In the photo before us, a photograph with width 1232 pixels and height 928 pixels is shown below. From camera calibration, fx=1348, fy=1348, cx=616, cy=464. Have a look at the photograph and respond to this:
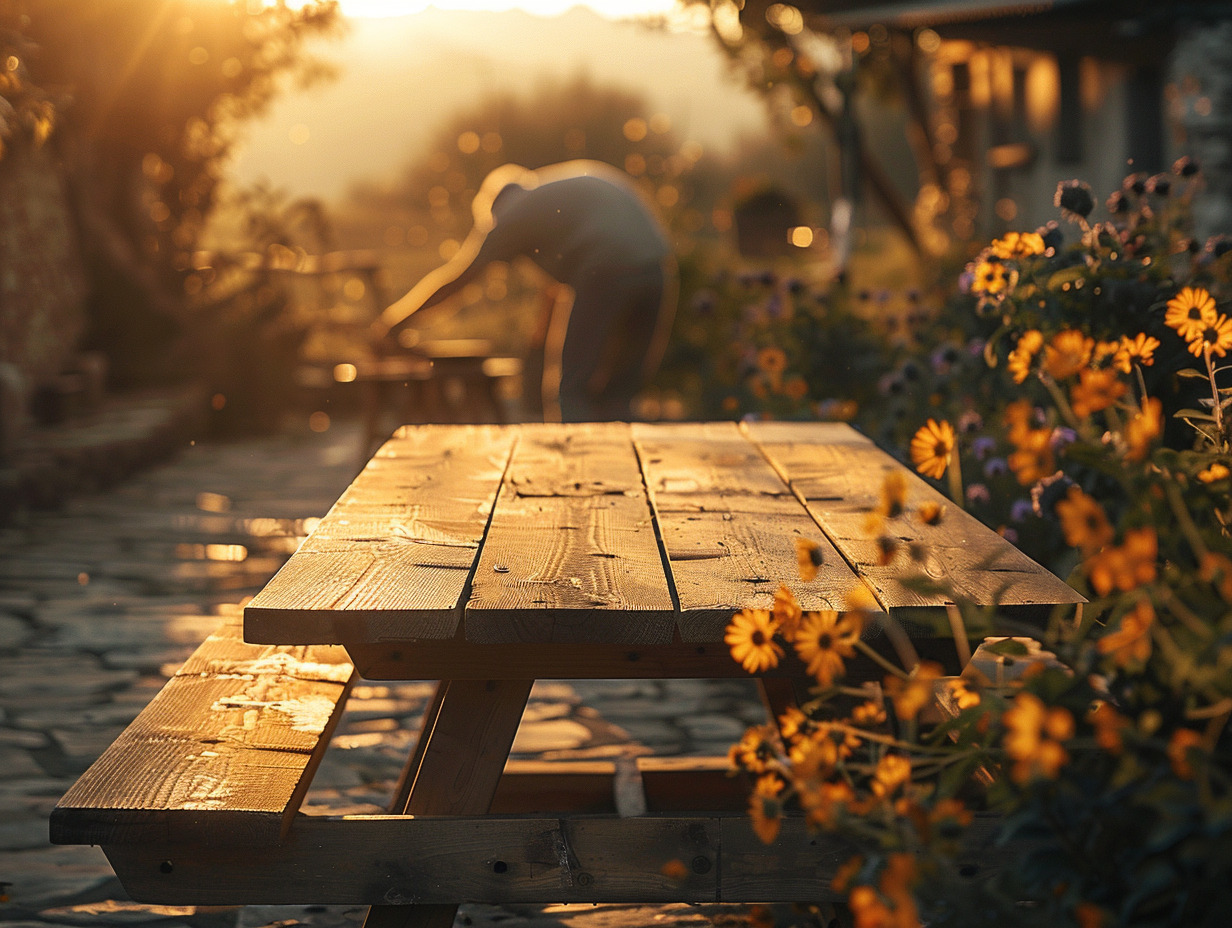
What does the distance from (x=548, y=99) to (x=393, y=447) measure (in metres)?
20.3

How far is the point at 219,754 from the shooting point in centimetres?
191

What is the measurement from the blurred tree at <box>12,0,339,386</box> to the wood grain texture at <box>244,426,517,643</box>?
281 inches

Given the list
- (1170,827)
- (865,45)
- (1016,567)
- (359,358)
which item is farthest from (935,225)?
(1170,827)

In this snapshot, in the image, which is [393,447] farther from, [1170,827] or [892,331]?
[892,331]

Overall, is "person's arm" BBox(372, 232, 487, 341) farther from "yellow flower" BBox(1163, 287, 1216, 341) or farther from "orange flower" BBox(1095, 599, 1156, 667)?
"orange flower" BBox(1095, 599, 1156, 667)

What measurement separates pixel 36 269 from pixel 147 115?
6.58 feet

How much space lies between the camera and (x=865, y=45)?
12.2 metres

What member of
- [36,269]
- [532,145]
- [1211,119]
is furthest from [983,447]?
[532,145]

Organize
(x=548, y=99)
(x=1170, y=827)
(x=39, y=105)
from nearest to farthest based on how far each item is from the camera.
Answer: (x=1170, y=827)
(x=39, y=105)
(x=548, y=99)

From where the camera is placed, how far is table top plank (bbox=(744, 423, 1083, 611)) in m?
1.67

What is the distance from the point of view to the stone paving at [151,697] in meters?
2.55

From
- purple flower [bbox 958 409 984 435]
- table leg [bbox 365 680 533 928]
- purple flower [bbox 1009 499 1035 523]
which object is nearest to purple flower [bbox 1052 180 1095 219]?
purple flower [bbox 1009 499 1035 523]

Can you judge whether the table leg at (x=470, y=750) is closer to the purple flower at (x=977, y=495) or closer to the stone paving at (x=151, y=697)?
the stone paving at (x=151, y=697)

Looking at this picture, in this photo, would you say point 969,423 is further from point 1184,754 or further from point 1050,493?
point 1184,754
